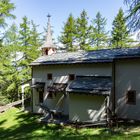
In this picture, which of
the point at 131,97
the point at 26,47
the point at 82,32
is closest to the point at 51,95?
the point at 131,97

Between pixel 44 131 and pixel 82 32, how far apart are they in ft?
82.8

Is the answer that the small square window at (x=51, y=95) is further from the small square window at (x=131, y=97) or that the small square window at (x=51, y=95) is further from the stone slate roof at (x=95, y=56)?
the small square window at (x=131, y=97)

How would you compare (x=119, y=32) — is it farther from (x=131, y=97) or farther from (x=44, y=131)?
(x=44, y=131)

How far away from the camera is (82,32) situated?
42.8 m

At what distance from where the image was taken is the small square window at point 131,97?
794 inches

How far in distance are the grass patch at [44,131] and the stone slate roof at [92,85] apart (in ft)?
9.95

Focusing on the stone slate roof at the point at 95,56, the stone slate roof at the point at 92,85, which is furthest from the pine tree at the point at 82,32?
the stone slate roof at the point at 92,85

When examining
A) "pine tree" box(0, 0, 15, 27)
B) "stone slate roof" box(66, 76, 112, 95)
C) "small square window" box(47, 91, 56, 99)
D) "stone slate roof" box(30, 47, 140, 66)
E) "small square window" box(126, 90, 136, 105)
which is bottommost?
"small square window" box(47, 91, 56, 99)

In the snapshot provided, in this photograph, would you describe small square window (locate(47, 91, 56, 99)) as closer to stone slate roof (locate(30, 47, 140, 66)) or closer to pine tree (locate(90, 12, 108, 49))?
stone slate roof (locate(30, 47, 140, 66))

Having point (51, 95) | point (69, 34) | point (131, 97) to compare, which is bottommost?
point (51, 95)

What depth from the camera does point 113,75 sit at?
70.2 feet

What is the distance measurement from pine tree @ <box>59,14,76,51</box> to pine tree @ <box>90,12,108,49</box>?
11.3 ft

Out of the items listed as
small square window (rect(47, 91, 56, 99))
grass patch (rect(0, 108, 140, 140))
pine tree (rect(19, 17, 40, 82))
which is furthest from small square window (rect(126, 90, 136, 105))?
pine tree (rect(19, 17, 40, 82))

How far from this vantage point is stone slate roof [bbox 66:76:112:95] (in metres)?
20.5
